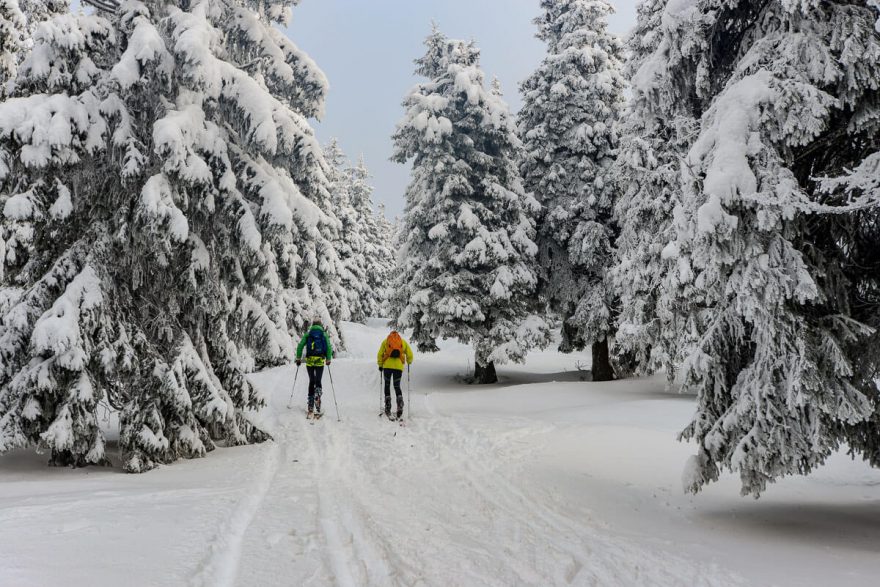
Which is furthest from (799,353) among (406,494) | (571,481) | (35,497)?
(35,497)

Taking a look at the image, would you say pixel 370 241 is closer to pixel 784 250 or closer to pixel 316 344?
pixel 316 344

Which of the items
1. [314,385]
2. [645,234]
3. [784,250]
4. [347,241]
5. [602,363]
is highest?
[347,241]

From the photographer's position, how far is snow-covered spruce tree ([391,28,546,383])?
16281 millimetres

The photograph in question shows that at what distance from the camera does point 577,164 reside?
681 inches

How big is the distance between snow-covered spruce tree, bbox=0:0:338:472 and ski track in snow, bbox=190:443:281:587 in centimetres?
228

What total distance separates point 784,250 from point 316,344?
962 centimetres

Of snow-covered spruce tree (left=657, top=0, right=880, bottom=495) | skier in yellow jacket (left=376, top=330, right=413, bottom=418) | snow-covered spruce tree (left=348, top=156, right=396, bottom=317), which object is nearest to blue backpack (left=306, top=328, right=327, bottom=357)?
skier in yellow jacket (left=376, top=330, right=413, bottom=418)

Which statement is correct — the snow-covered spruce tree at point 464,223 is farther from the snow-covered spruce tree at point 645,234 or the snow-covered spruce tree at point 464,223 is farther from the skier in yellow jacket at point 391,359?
the skier in yellow jacket at point 391,359

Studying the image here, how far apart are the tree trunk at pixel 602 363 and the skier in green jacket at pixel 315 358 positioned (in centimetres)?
930

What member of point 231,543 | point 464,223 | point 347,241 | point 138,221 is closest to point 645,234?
point 464,223

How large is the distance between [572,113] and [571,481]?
1305cm

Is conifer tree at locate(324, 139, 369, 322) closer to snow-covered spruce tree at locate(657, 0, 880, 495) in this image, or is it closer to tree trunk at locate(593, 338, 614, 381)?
tree trunk at locate(593, 338, 614, 381)

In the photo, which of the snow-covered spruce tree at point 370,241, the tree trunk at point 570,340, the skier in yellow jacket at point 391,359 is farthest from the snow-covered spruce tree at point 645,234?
the snow-covered spruce tree at point 370,241

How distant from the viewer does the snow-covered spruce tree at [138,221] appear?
23.8 feet
